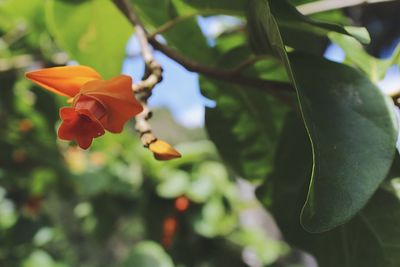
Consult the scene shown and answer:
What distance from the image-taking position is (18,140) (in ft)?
4.88

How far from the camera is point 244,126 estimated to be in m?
0.84

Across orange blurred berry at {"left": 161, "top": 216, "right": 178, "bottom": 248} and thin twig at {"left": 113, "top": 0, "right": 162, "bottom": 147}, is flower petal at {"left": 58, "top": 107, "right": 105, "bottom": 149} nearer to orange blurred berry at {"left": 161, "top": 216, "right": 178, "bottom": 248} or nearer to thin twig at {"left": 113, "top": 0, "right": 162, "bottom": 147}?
thin twig at {"left": 113, "top": 0, "right": 162, "bottom": 147}

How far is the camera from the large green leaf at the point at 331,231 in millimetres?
607

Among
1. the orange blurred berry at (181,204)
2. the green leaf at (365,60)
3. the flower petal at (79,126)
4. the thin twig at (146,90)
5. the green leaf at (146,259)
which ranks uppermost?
the flower petal at (79,126)

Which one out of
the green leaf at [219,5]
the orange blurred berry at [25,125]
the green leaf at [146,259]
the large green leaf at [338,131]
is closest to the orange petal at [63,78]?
the large green leaf at [338,131]

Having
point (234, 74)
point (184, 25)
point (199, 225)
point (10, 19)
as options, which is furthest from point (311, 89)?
point (10, 19)

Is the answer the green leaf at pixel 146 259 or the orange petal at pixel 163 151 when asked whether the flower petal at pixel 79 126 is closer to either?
the orange petal at pixel 163 151

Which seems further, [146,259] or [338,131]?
[146,259]

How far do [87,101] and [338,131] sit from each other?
237 mm

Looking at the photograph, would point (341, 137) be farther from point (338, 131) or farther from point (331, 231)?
point (331, 231)

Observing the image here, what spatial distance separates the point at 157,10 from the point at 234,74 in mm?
206


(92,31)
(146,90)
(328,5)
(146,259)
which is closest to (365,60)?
(328,5)

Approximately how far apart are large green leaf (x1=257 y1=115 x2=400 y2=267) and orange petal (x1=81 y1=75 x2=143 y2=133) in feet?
0.94

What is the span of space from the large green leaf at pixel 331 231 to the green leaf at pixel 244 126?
0.08 m
